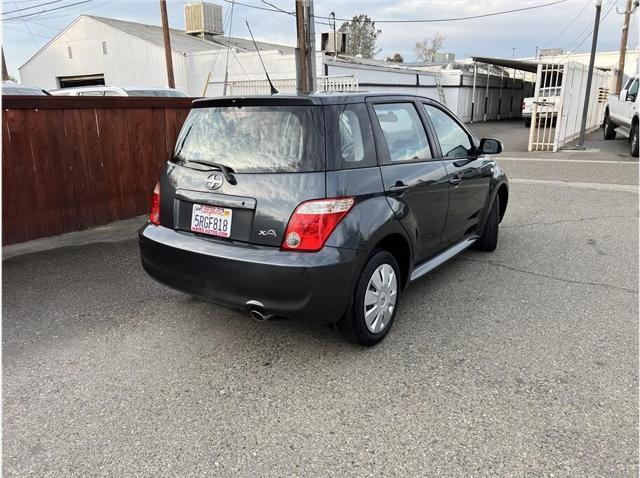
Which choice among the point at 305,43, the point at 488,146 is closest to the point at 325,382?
the point at 488,146

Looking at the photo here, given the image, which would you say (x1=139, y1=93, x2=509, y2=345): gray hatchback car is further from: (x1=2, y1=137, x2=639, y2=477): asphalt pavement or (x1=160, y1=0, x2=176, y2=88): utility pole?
(x1=160, y1=0, x2=176, y2=88): utility pole

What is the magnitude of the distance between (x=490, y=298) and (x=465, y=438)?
1.92 meters

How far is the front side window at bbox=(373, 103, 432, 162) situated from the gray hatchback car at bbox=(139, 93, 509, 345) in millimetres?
14

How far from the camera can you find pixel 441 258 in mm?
4258

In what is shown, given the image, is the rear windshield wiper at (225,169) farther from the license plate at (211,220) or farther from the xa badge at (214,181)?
the license plate at (211,220)

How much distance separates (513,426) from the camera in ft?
8.55

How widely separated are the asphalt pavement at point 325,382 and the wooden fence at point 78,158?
4.42 ft

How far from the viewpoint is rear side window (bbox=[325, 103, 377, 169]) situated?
3045 mm

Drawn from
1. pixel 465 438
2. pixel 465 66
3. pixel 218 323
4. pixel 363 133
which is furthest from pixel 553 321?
pixel 465 66

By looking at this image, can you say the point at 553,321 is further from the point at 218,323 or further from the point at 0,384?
the point at 0,384

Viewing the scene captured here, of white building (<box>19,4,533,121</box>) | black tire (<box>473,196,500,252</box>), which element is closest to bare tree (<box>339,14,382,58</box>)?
white building (<box>19,4,533,121</box>)

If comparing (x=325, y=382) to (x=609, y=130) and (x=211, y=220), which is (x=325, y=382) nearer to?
(x=211, y=220)

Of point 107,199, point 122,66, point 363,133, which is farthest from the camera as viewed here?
point 122,66

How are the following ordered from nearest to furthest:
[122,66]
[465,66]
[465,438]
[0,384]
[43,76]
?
[465,438] < [0,384] < [122,66] < [43,76] < [465,66]
